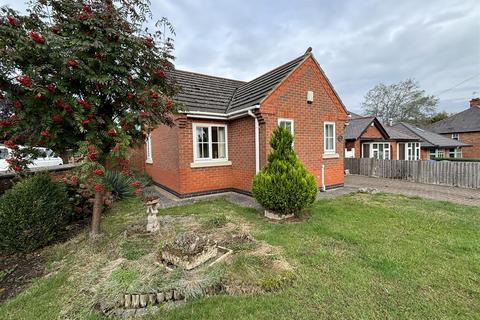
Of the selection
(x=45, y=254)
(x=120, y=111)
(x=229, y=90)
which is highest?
(x=229, y=90)

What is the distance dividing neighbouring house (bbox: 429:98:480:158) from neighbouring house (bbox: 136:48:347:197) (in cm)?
3165

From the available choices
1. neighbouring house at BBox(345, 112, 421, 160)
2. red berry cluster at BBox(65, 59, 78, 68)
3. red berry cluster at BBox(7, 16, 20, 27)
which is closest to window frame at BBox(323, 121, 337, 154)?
red berry cluster at BBox(65, 59, 78, 68)

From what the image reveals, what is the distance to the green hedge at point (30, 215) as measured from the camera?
168 inches

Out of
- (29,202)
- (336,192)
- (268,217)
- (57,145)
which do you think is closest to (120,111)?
(57,145)

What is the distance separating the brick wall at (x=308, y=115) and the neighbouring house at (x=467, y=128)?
31659 mm

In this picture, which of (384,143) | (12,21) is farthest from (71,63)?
(384,143)

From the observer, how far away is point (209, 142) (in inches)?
358

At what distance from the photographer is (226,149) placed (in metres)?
9.59

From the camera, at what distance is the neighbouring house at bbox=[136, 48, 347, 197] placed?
27.2 feet

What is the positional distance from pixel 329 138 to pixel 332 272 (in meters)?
7.85

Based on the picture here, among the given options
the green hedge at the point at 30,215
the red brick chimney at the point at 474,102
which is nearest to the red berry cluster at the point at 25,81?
the green hedge at the point at 30,215

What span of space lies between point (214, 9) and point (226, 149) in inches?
221

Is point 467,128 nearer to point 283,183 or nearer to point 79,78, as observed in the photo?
point 283,183

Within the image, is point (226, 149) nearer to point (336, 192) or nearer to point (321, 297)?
point (336, 192)
